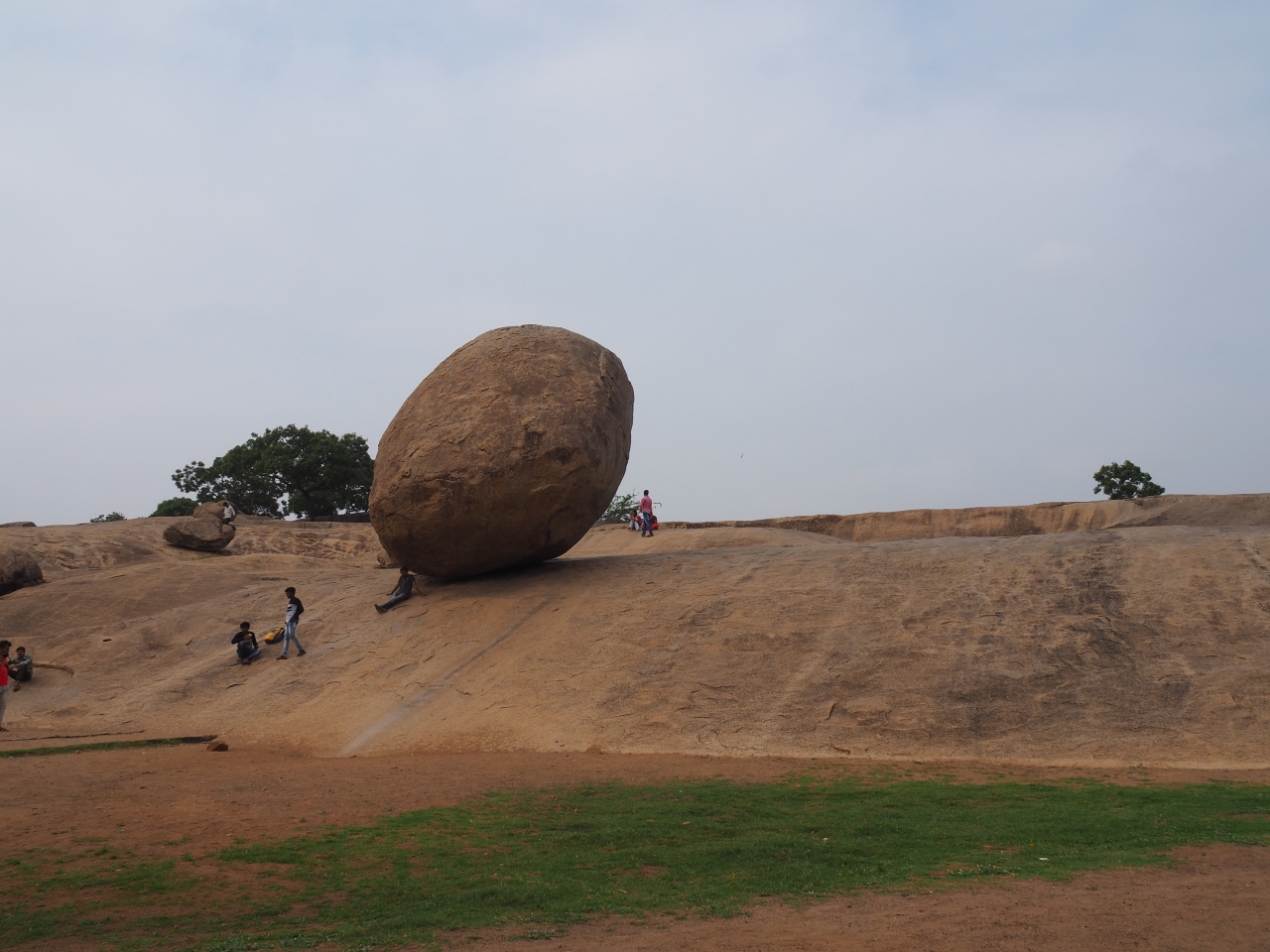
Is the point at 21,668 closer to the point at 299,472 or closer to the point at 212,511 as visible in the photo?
the point at 212,511

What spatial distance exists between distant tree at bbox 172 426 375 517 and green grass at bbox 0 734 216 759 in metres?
29.4

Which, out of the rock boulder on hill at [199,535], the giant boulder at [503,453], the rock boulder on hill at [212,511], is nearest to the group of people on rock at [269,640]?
the giant boulder at [503,453]

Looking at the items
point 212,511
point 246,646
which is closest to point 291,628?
point 246,646

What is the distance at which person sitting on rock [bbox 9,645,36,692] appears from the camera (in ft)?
48.5

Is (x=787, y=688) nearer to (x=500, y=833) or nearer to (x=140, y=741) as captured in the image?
(x=500, y=833)

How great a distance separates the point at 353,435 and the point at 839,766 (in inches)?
1418

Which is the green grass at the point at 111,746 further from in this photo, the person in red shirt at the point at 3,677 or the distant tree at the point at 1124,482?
the distant tree at the point at 1124,482

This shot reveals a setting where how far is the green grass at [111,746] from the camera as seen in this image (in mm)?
11438

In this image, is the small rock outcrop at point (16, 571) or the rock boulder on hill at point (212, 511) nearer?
the small rock outcrop at point (16, 571)

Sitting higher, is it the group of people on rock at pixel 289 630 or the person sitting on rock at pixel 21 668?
the group of people on rock at pixel 289 630

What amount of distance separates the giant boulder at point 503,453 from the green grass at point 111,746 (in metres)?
3.68

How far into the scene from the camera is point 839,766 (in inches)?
360

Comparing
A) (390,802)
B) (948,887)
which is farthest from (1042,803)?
(390,802)

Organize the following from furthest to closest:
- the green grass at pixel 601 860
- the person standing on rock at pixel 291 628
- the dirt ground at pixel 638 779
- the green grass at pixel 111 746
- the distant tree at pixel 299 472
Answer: the distant tree at pixel 299 472 → the person standing on rock at pixel 291 628 → the green grass at pixel 111 746 → the green grass at pixel 601 860 → the dirt ground at pixel 638 779
